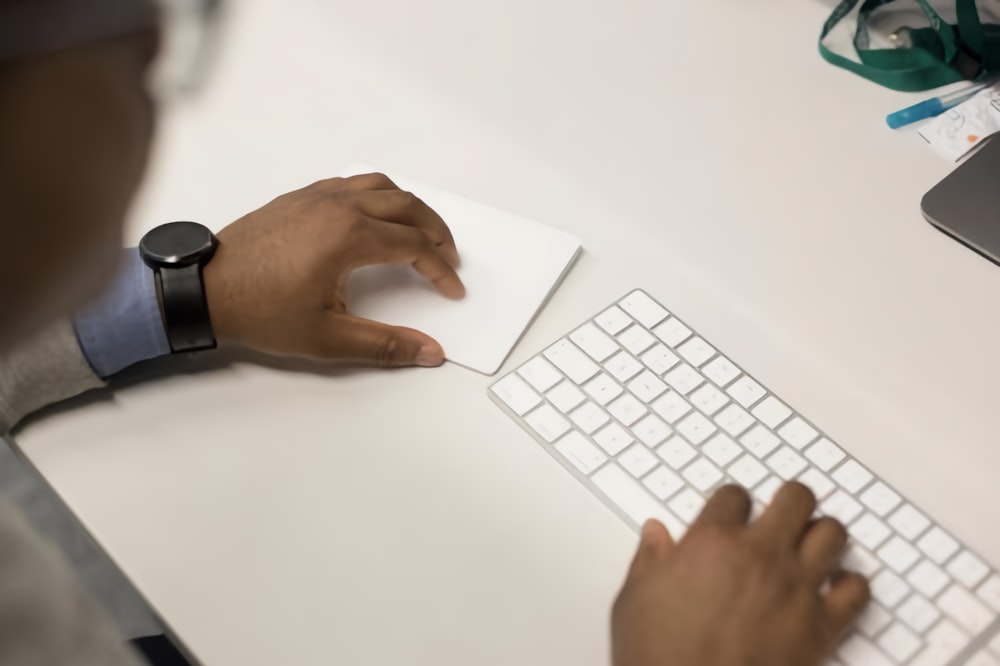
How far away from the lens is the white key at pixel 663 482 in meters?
0.57

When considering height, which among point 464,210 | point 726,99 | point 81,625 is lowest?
point 81,625

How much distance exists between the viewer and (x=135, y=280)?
24.7 inches

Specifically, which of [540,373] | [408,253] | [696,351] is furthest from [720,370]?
[408,253]

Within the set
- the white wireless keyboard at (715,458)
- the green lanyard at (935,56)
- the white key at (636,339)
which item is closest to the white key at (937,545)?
the white wireless keyboard at (715,458)

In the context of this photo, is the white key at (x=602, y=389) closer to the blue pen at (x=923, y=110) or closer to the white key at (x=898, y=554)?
the white key at (x=898, y=554)

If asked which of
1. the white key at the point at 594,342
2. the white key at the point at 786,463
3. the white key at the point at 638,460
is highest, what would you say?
the white key at the point at 786,463

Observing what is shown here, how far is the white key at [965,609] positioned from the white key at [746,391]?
6.3 inches

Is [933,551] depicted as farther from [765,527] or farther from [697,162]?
[697,162]

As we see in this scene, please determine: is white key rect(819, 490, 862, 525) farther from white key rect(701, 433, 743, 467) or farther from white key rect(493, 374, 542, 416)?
white key rect(493, 374, 542, 416)

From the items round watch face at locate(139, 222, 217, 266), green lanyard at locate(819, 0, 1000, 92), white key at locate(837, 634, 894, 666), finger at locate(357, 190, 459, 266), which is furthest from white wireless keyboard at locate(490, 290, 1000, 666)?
green lanyard at locate(819, 0, 1000, 92)

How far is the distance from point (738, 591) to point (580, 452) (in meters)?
0.13

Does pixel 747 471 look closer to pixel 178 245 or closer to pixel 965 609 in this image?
pixel 965 609

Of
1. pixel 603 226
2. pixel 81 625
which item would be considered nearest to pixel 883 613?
pixel 603 226

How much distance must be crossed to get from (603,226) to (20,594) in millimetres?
467
